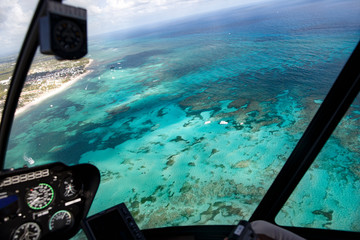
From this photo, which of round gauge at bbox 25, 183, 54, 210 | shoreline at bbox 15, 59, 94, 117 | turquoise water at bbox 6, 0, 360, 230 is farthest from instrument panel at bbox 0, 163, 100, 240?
shoreline at bbox 15, 59, 94, 117

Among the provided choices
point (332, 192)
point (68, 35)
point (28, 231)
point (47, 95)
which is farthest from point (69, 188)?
point (47, 95)

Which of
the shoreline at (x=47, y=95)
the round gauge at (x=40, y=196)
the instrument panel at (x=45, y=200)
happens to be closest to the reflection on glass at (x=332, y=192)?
the instrument panel at (x=45, y=200)

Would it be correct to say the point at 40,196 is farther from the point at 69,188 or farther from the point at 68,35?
the point at 68,35

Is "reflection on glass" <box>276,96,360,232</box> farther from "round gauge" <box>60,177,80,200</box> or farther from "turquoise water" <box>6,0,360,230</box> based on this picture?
"round gauge" <box>60,177,80,200</box>

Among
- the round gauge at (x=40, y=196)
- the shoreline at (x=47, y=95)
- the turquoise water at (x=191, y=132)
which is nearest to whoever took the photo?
the round gauge at (x=40, y=196)

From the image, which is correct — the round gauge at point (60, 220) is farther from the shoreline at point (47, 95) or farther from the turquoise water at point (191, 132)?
the shoreline at point (47, 95)

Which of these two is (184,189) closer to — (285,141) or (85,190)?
(285,141)

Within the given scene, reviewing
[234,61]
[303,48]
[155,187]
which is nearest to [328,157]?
[155,187]
